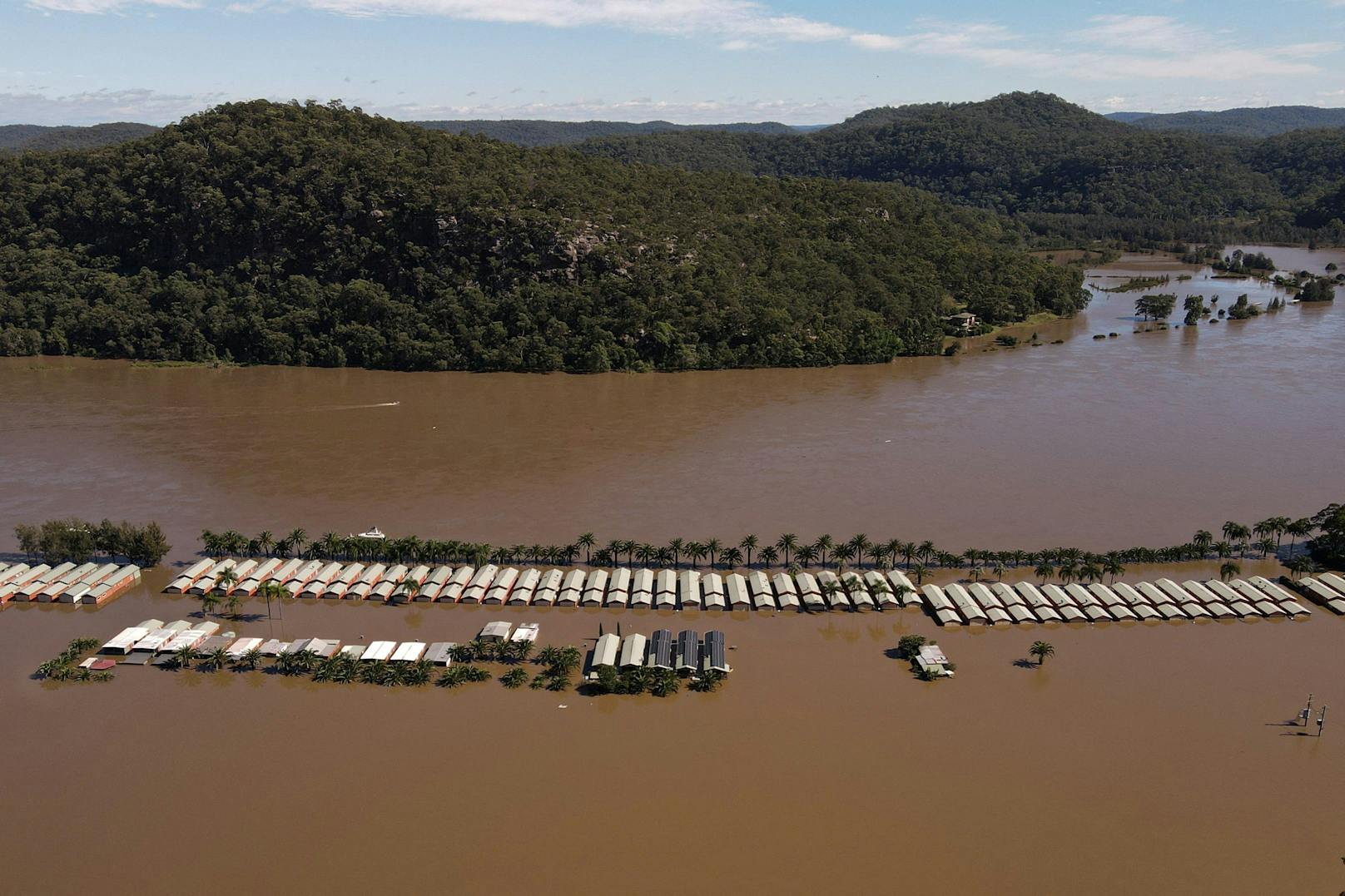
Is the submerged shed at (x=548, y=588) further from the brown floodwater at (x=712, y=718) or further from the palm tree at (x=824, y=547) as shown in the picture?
the palm tree at (x=824, y=547)

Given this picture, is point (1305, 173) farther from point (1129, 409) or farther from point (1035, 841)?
point (1035, 841)

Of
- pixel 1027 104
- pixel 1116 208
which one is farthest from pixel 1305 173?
pixel 1027 104

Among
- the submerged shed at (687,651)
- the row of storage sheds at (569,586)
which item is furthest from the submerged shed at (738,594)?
the submerged shed at (687,651)

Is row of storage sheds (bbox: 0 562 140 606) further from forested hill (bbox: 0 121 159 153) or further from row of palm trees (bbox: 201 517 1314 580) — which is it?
forested hill (bbox: 0 121 159 153)

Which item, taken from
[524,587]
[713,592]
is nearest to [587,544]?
[524,587]

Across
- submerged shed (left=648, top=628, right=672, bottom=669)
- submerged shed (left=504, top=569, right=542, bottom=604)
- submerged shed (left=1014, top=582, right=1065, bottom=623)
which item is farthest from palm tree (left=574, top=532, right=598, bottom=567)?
submerged shed (left=1014, top=582, right=1065, bottom=623)

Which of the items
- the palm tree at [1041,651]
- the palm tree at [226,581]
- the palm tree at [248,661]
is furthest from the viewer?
the palm tree at [226,581]
